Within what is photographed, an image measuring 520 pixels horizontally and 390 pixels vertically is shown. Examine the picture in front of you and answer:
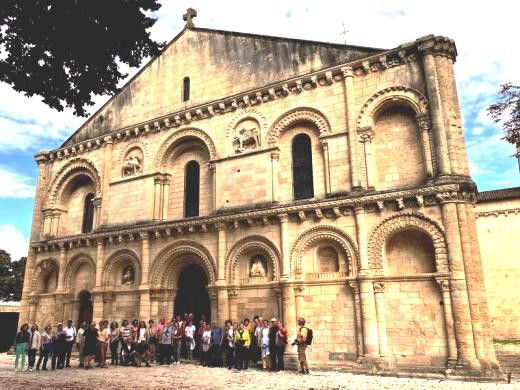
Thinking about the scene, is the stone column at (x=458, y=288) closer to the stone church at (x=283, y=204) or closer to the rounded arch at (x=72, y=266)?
the stone church at (x=283, y=204)

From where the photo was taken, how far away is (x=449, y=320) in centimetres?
1298

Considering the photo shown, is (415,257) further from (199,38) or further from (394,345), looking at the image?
(199,38)

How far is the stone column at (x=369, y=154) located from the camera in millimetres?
15109

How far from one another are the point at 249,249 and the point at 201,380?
229 inches

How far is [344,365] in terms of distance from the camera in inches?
549

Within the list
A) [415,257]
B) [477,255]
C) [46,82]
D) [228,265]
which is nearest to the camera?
[46,82]

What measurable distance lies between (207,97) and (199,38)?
3263 mm

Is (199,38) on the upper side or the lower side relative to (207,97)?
upper

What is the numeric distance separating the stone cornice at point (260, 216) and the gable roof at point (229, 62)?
537 centimetres

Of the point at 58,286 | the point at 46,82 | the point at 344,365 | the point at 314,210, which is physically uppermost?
the point at 46,82

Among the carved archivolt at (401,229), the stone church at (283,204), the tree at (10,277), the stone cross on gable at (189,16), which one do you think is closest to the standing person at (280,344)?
the stone church at (283,204)

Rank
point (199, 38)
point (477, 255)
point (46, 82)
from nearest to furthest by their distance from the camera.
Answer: point (46, 82), point (477, 255), point (199, 38)

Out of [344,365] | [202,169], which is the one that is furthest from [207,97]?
[344,365]

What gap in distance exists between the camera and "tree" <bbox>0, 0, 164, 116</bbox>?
8.50m
